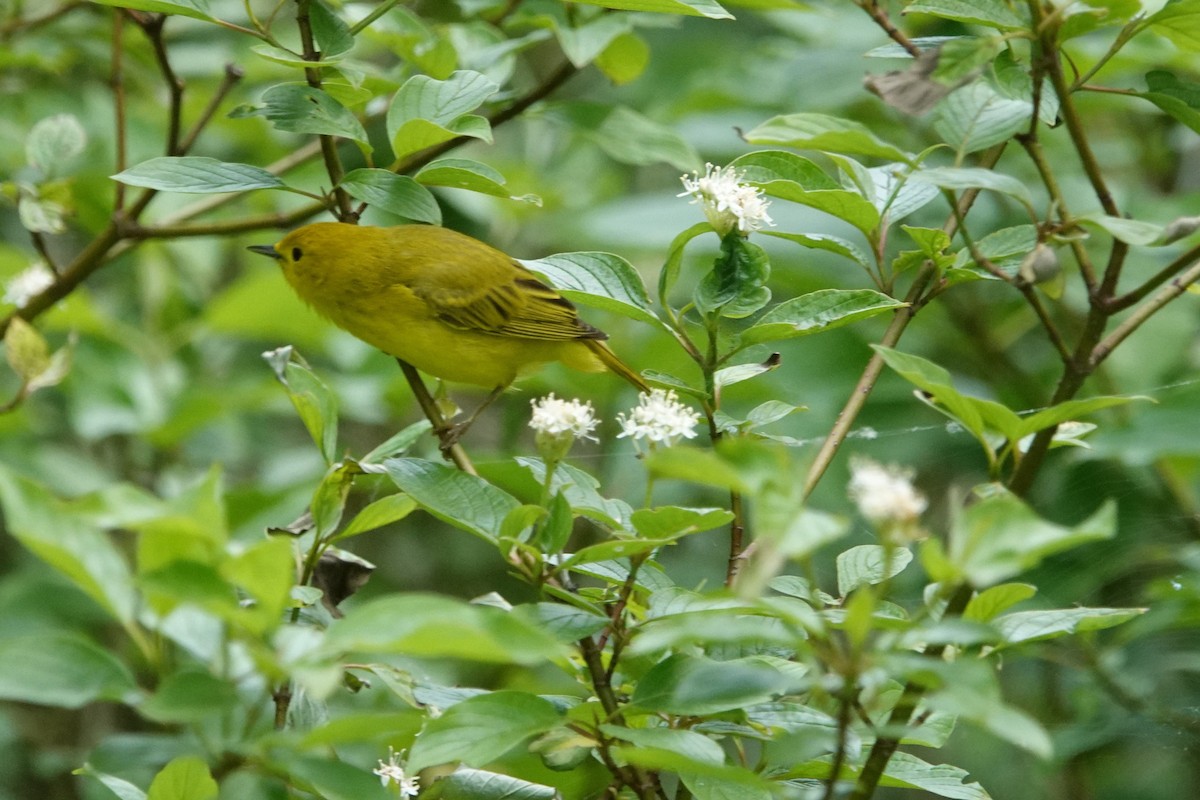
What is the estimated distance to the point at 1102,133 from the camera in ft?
16.0

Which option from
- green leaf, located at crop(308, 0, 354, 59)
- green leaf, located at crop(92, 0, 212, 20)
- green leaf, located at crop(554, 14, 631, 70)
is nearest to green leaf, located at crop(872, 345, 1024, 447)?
green leaf, located at crop(308, 0, 354, 59)

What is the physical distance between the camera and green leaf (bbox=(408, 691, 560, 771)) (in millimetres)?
1130

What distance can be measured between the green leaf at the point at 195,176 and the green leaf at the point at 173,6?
0.17 metres

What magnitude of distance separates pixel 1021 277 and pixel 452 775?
85 centimetres

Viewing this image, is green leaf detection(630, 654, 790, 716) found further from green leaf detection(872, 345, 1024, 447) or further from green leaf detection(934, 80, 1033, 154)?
green leaf detection(934, 80, 1033, 154)

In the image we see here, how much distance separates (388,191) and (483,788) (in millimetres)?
715

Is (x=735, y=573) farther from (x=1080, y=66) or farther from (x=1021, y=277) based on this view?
(x=1080, y=66)

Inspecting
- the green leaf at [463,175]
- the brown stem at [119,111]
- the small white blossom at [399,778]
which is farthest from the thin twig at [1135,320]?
the brown stem at [119,111]

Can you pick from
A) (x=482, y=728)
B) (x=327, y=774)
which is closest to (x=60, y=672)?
(x=327, y=774)

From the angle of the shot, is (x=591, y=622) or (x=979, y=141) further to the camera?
(x=979, y=141)

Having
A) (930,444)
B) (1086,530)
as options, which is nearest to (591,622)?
(1086,530)

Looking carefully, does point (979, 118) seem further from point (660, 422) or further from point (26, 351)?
point (26, 351)

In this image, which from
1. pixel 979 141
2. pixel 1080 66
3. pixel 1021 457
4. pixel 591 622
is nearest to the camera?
pixel 591 622

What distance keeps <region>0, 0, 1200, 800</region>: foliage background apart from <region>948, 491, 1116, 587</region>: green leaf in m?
1.45
